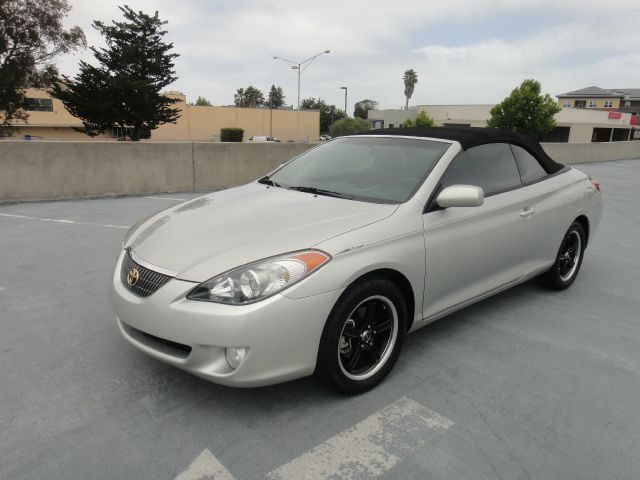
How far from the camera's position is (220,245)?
2670 mm

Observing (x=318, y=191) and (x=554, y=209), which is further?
(x=554, y=209)

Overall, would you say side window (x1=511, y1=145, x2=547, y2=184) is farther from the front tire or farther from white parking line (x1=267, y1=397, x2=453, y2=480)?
white parking line (x1=267, y1=397, x2=453, y2=480)

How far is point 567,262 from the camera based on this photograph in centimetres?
469

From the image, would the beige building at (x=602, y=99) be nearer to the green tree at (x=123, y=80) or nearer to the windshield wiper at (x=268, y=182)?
the green tree at (x=123, y=80)

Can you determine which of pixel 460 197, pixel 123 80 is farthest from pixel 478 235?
pixel 123 80

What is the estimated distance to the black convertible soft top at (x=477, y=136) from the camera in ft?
12.1

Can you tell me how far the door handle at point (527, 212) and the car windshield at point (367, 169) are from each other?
886mm

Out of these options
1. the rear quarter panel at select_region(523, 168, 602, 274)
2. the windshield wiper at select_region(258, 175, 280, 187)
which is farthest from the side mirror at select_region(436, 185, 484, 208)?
the windshield wiper at select_region(258, 175, 280, 187)

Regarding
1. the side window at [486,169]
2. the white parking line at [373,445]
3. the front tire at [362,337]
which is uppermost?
the side window at [486,169]

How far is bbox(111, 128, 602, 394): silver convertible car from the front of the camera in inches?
96.0

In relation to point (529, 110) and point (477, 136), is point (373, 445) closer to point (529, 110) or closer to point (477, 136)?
point (477, 136)

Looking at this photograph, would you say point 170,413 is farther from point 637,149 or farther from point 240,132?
point 240,132

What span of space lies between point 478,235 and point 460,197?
0.52m

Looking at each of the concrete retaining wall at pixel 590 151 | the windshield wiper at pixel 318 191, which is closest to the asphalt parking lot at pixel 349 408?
the windshield wiper at pixel 318 191
